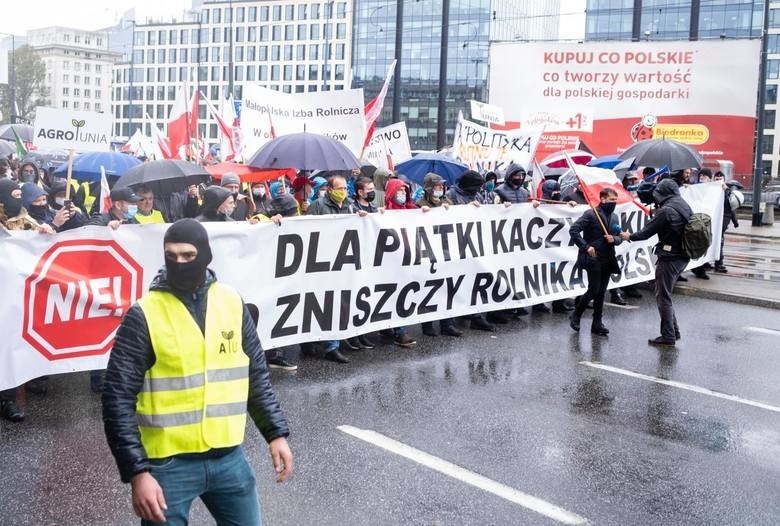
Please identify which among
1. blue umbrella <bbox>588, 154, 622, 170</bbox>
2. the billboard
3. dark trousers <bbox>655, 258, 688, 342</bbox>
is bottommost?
dark trousers <bbox>655, 258, 688, 342</bbox>

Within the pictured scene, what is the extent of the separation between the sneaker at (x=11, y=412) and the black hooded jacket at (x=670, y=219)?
6.42 meters

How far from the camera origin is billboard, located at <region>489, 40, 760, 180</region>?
22.3 meters

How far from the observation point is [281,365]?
8273 millimetres

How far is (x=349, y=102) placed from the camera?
11547 millimetres

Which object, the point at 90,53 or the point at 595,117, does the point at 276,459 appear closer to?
the point at 595,117

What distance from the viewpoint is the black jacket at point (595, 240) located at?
33.4 feet

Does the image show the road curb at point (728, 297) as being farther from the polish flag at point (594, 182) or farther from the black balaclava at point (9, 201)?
the black balaclava at point (9, 201)

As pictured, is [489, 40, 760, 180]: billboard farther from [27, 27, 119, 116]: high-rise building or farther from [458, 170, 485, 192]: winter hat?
[27, 27, 119, 116]: high-rise building

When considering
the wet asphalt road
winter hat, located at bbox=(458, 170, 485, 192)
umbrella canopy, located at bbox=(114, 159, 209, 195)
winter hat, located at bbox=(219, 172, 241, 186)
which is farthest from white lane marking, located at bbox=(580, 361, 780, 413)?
umbrella canopy, located at bbox=(114, 159, 209, 195)

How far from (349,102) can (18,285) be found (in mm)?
5888

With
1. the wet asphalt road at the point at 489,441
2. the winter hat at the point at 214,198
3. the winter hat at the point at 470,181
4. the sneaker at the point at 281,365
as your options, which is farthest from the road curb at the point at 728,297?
the winter hat at the point at 214,198

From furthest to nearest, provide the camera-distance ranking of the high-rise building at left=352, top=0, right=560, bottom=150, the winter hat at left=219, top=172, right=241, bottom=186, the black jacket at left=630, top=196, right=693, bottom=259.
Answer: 1. the high-rise building at left=352, top=0, right=560, bottom=150
2. the winter hat at left=219, top=172, right=241, bottom=186
3. the black jacket at left=630, top=196, right=693, bottom=259

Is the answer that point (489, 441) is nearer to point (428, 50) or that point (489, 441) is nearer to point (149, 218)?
point (149, 218)

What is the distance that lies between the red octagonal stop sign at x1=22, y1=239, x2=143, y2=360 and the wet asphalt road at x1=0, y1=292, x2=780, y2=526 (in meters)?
0.50
